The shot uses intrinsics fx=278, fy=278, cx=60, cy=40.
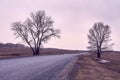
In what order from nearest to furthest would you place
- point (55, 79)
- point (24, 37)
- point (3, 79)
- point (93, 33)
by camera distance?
point (3, 79) < point (55, 79) < point (24, 37) < point (93, 33)

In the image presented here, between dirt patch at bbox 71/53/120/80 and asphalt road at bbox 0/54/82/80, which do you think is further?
dirt patch at bbox 71/53/120/80

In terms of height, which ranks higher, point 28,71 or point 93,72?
point 28,71

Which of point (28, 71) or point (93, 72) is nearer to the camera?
point (28, 71)

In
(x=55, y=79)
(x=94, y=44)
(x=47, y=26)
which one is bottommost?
(x=55, y=79)

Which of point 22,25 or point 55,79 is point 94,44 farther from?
point 55,79

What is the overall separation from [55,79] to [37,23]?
57928 millimetres

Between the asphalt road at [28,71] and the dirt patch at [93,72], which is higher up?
the asphalt road at [28,71]

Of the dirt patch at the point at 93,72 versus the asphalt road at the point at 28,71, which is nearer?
the asphalt road at the point at 28,71

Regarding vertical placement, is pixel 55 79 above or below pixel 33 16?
below

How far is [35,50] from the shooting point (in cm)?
7144

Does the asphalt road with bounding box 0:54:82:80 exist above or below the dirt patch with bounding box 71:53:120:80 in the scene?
above

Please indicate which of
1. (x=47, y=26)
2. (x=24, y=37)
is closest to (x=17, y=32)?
(x=24, y=37)

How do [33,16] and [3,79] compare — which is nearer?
[3,79]

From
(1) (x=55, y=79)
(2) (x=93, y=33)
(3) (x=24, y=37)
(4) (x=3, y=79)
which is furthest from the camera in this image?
(2) (x=93, y=33)
